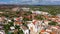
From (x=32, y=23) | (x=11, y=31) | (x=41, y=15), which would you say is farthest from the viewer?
(x=41, y=15)

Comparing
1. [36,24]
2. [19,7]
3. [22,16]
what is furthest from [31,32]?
[19,7]

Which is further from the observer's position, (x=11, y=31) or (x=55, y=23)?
(x=55, y=23)

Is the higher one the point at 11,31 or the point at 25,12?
the point at 25,12

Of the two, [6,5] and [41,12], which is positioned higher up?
[6,5]

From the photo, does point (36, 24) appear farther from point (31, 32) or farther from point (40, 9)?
point (40, 9)

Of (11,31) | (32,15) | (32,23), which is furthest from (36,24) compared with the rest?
(11,31)

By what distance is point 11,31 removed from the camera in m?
2.22

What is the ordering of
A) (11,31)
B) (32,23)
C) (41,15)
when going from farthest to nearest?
(41,15) < (32,23) < (11,31)

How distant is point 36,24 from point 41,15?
234 mm

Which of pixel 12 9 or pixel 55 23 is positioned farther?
pixel 12 9

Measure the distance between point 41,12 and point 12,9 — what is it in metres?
0.49

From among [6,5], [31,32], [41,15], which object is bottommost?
[31,32]

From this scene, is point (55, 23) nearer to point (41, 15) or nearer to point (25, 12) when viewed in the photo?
point (41, 15)

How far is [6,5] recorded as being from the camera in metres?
2.55
